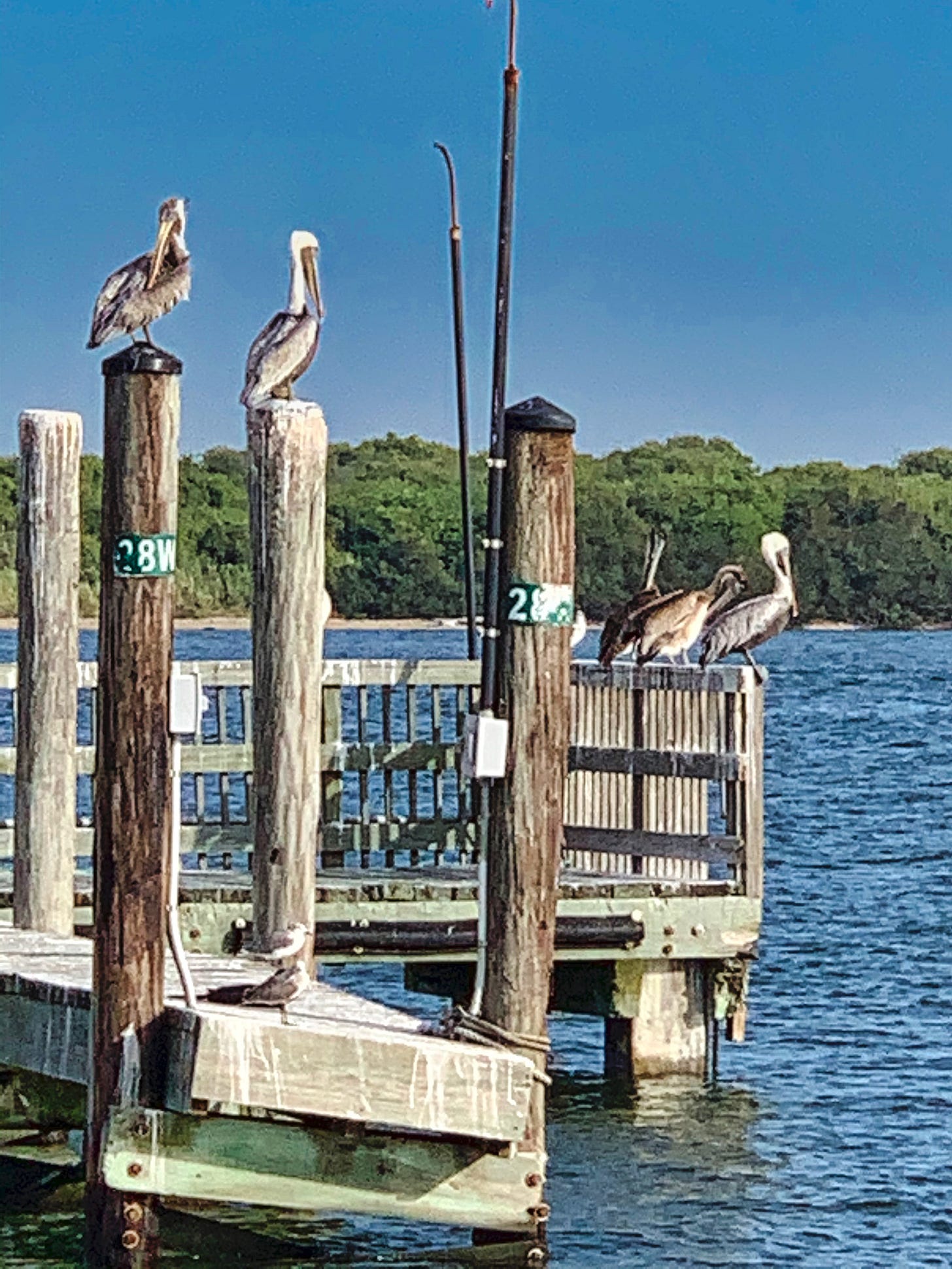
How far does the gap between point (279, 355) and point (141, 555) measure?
236cm

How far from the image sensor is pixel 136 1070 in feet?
32.9

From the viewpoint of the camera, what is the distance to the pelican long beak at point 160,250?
42.2 feet

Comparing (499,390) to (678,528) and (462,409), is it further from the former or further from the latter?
(678,528)

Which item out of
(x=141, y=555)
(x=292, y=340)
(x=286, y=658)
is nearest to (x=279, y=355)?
(x=292, y=340)

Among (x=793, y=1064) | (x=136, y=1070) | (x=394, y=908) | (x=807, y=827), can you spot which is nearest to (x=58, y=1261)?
(x=136, y=1070)

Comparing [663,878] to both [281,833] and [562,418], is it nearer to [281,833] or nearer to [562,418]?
[281,833]

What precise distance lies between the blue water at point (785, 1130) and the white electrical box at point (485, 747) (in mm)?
2636

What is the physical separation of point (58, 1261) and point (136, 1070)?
1707mm

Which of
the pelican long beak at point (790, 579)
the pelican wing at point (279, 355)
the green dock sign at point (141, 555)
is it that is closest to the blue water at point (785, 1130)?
the pelican long beak at point (790, 579)

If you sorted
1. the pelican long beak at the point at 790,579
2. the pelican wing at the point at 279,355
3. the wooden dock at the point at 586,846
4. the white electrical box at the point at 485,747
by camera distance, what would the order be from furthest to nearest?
the pelican long beak at the point at 790,579
the wooden dock at the point at 586,846
the pelican wing at the point at 279,355
the white electrical box at the point at 485,747

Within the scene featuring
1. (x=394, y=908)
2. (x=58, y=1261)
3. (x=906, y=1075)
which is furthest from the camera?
(x=906, y=1075)

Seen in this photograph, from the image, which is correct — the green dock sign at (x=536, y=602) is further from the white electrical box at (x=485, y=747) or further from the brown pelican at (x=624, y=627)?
the brown pelican at (x=624, y=627)

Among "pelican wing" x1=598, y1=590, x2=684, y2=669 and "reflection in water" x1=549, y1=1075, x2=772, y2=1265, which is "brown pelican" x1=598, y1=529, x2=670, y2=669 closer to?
"pelican wing" x1=598, y1=590, x2=684, y2=669

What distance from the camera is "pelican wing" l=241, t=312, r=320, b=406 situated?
12.2 meters
